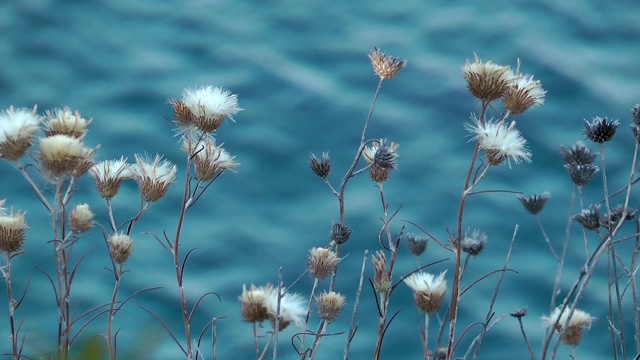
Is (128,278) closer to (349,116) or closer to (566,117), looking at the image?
(349,116)

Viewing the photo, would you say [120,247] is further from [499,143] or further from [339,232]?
[499,143]

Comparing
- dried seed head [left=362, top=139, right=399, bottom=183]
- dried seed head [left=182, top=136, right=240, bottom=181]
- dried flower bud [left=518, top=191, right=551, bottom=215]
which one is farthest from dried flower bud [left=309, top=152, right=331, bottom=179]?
dried flower bud [left=518, top=191, right=551, bottom=215]

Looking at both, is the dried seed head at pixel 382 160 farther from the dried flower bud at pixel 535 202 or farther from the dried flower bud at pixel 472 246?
the dried flower bud at pixel 535 202

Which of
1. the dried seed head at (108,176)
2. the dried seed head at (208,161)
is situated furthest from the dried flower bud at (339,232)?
the dried seed head at (108,176)

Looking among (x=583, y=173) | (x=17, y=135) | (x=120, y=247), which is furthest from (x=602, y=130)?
(x=17, y=135)

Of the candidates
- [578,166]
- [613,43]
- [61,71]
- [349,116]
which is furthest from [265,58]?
[578,166]

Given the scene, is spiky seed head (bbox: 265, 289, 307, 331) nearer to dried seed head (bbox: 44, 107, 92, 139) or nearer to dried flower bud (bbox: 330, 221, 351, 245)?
dried flower bud (bbox: 330, 221, 351, 245)

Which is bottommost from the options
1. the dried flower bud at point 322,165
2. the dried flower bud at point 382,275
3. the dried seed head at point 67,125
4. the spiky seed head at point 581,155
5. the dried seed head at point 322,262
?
the dried flower bud at point 382,275
